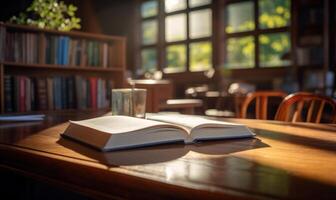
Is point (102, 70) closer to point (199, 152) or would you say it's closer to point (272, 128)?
point (272, 128)

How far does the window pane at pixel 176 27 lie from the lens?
23.7 feet

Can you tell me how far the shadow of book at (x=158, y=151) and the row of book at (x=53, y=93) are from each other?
1.95 m

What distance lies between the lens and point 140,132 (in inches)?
31.4

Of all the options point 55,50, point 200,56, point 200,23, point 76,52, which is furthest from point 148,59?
point 55,50

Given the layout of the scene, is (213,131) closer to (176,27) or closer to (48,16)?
(48,16)

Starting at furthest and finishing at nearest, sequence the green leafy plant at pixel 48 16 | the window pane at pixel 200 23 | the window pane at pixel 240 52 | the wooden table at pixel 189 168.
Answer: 1. the window pane at pixel 200 23
2. the window pane at pixel 240 52
3. the green leafy plant at pixel 48 16
4. the wooden table at pixel 189 168

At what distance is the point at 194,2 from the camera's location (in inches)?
278

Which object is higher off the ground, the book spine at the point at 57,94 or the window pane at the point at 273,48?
the window pane at the point at 273,48

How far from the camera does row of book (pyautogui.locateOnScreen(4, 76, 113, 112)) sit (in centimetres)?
270

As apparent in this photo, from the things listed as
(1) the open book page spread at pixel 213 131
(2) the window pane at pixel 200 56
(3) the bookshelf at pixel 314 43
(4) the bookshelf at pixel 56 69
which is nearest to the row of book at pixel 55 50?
(4) the bookshelf at pixel 56 69

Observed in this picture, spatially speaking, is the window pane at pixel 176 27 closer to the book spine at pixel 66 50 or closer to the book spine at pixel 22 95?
the book spine at pixel 66 50

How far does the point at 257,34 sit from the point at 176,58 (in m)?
1.77

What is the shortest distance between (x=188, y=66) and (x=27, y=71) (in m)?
4.37

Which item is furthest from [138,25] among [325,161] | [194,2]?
[325,161]
